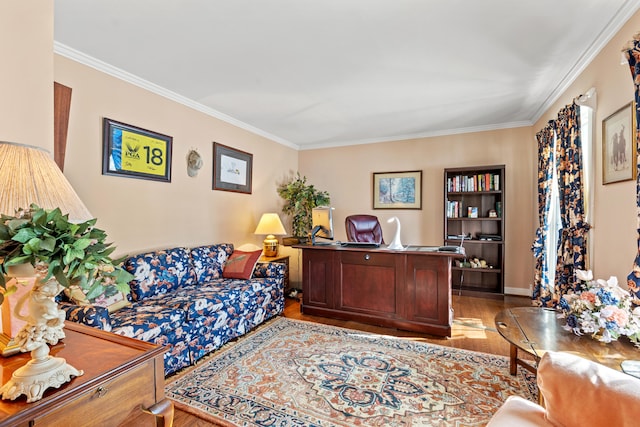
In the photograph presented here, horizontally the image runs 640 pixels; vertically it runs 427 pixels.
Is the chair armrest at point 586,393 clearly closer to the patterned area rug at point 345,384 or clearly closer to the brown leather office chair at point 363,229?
the patterned area rug at point 345,384

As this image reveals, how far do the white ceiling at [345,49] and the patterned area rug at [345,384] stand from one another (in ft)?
8.34

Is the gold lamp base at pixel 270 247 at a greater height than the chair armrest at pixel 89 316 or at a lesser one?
greater

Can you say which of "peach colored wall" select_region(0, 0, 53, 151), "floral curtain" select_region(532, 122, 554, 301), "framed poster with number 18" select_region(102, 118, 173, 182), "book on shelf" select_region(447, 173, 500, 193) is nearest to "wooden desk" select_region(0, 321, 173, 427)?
"peach colored wall" select_region(0, 0, 53, 151)

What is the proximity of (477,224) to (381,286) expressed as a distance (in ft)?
7.66

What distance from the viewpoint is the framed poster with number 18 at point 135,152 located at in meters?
2.73

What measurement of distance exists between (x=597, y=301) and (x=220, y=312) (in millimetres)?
2704

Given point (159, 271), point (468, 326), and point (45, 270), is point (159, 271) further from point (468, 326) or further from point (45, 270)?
point (468, 326)

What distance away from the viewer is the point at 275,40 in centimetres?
230

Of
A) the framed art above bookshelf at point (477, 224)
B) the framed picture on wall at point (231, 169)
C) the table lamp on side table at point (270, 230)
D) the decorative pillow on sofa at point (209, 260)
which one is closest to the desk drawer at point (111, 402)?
the decorative pillow on sofa at point (209, 260)

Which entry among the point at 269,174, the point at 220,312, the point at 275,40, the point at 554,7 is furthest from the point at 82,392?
the point at 269,174

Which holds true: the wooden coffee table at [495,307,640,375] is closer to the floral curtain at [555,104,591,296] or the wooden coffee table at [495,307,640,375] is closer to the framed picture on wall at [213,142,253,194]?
the floral curtain at [555,104,591,296]

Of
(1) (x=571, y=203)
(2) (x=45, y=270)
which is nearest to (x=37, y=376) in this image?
(2) (x=45, y=270)

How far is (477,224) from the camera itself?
4625 mm

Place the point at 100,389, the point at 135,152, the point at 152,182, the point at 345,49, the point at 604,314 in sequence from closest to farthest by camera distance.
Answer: the point at 100,389
the point at 604,314
the point at 345,49
the point at 135,152
the point at 152,182
